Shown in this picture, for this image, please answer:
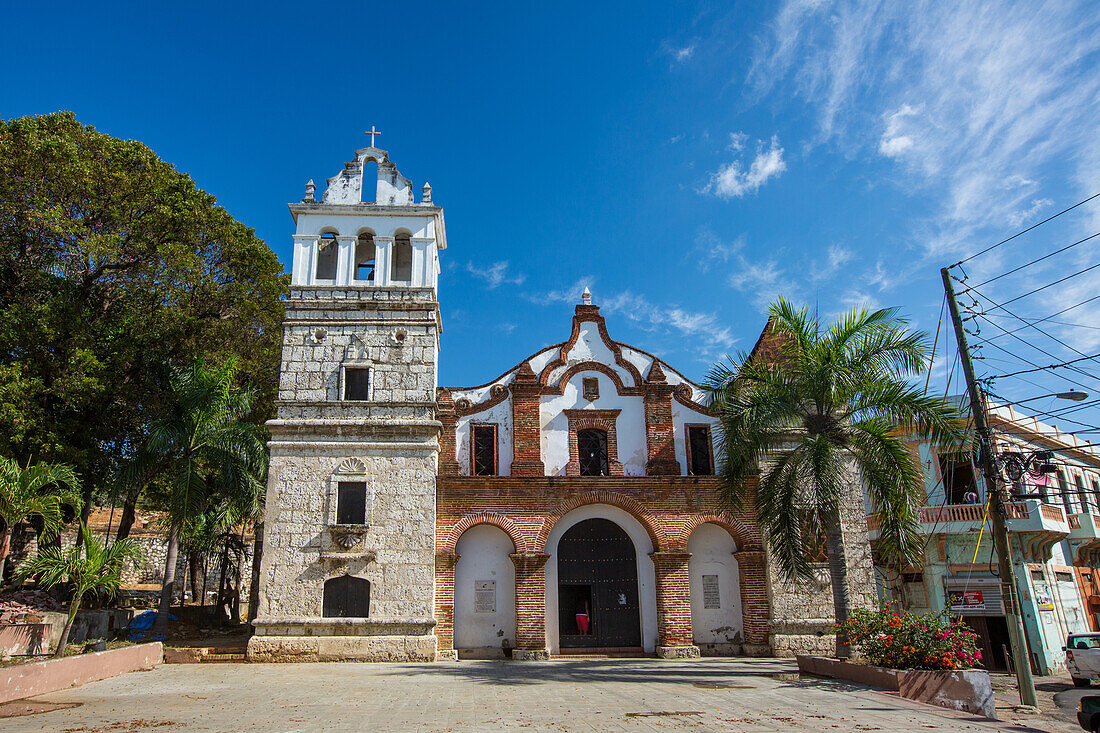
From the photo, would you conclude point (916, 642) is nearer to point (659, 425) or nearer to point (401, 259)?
point (659, 425)

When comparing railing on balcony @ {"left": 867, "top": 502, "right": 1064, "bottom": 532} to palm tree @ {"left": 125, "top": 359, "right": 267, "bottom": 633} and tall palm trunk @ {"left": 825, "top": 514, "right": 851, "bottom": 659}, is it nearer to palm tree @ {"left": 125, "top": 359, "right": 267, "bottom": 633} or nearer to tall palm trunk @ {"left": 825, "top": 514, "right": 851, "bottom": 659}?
tall palm trunk @ {"left": 825, "top": 514, "right": 851, "bottom": 659}

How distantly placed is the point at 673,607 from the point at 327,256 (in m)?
14.4

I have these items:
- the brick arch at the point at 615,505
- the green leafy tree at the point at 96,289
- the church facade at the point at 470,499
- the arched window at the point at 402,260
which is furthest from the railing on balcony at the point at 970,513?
the green leafy tree at the point at 96,289

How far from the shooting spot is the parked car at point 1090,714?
30.7 feet

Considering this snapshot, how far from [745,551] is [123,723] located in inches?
613

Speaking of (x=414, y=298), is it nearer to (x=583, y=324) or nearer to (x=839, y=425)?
(x=583, y=324)

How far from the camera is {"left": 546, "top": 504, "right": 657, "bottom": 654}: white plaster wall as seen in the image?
20.0 m

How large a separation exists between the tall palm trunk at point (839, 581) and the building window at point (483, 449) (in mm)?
9503

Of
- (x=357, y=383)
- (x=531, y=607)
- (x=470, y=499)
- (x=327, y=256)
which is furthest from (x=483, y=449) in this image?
(x=327, y=256)

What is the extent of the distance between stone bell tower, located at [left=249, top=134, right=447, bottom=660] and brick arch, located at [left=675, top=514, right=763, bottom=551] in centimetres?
736

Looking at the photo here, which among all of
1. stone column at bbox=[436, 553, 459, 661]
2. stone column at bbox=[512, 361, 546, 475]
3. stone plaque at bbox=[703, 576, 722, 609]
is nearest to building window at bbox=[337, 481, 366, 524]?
stone column at bbox=[436, 553, 459, 661]

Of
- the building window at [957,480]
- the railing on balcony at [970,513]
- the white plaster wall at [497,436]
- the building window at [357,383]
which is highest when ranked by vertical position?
the building window at [357,383]

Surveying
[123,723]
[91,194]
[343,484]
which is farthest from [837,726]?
[91,194]

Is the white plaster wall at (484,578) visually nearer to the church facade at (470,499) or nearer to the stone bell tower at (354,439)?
the church facade at (470,499)
